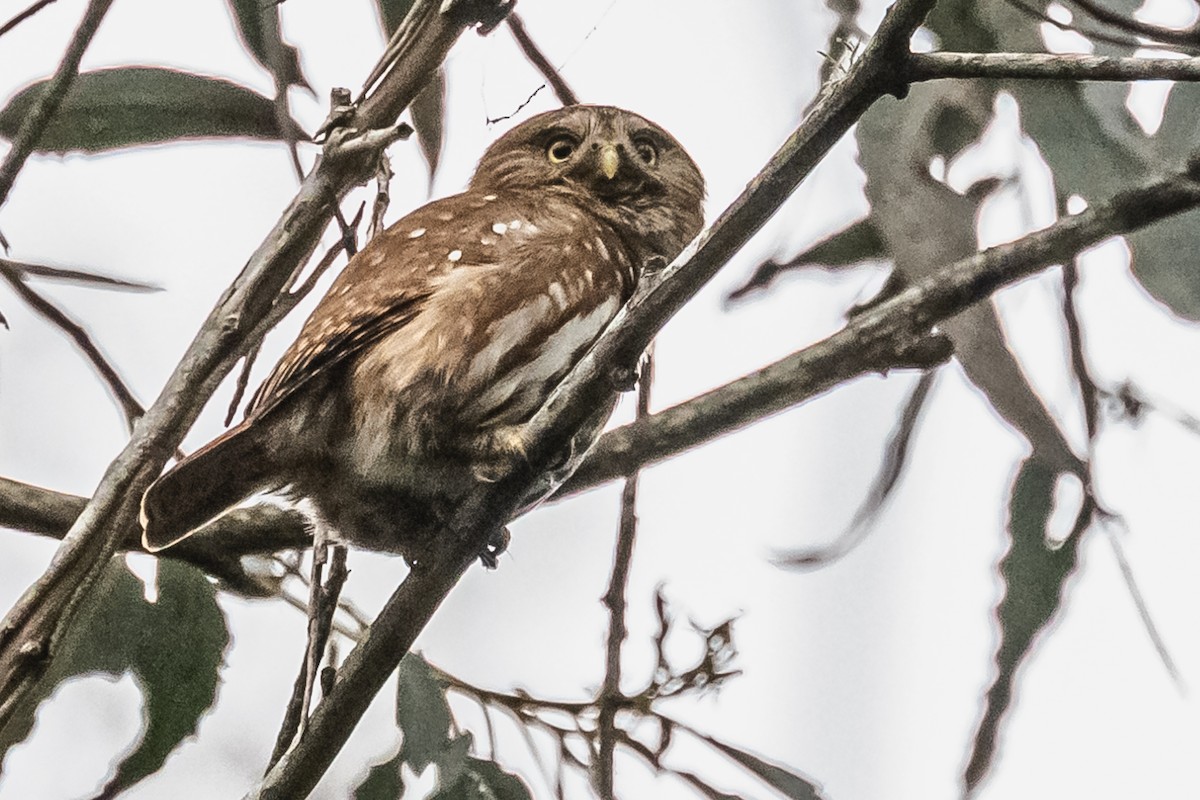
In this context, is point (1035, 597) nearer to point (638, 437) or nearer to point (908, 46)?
point (638, 437)

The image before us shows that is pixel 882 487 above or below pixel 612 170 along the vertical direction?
below

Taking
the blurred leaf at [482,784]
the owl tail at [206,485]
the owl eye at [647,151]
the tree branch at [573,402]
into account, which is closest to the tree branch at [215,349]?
the owl tail at [206,485]

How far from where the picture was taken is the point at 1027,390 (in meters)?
1.50

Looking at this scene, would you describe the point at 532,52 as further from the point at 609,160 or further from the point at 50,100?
the point at 50,100

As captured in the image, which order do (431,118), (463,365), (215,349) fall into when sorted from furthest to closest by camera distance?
(431,118) < (463,365) < (215,349)

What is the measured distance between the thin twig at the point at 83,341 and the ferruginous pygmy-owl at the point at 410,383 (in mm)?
272

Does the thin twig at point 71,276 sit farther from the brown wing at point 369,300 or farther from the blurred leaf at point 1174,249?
the blurred leaf at point 1174,249

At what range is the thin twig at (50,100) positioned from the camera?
139 cm

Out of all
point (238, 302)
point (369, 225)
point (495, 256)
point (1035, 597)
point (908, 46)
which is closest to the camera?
point (908, 46)

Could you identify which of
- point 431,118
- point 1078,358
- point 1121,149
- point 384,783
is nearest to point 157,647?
point 384,783

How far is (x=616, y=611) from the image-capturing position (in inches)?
62.9

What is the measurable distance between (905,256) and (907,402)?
25 cm

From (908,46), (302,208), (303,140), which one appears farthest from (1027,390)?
(303,140)

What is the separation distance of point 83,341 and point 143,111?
0.91ft
